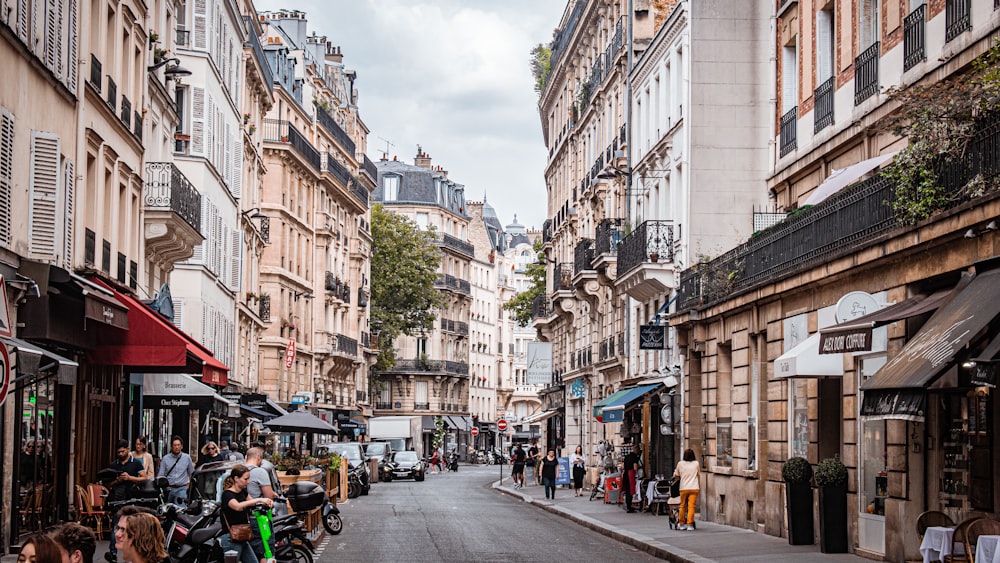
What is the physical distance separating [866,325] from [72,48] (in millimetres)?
13238

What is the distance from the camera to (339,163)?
80.9 m

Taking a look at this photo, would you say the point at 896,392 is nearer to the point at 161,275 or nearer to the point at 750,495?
the point at 750,495

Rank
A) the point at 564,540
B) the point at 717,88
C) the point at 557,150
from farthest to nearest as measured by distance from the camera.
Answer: the point at 557,150, the point at 717,88, the point at 564,540

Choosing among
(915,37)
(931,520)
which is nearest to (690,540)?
(915,37)

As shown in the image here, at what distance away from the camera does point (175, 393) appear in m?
31.7

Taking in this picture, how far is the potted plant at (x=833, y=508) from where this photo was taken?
2138 cm

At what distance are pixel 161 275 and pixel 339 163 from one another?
4552 centimetres

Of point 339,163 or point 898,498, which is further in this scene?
point 339,163

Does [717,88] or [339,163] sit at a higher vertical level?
[339,163]

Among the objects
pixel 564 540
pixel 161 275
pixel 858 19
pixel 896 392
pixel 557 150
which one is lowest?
pixel 564 540

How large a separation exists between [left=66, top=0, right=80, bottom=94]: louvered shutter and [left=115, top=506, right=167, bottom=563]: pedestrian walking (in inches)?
632

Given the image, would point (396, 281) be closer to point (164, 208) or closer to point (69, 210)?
point (164, 208)

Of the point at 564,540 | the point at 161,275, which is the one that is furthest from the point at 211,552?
the point at 161,275

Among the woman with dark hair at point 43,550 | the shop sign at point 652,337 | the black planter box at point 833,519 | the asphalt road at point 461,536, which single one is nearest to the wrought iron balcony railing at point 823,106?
the black planter box at point 833,519
